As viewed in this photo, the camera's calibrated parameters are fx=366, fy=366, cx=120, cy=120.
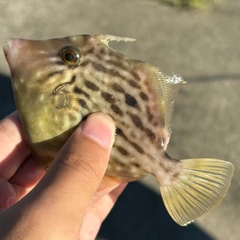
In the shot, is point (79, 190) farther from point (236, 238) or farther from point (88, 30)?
point (88, 30)

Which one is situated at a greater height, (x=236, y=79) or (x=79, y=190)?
(x=79, y=190)

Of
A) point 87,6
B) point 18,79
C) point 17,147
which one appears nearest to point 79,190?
point 18,79

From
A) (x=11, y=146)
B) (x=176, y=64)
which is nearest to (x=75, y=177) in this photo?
(x=11, y=146)

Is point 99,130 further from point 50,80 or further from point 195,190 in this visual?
point 195,190

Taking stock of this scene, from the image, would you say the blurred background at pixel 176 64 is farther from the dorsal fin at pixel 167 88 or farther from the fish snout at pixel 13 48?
the fish snout at pixel 13 48

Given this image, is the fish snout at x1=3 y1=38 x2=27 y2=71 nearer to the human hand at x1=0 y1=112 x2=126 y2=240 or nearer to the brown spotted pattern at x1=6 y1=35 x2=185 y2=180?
the brown spotted pattern at x1=6 y1=35 x2=185 y2=180

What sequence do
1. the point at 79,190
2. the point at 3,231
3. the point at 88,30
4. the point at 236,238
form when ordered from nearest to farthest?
Answer: the point at 3,231
the point at 79,190
the point at 236,238
the point at 88,30

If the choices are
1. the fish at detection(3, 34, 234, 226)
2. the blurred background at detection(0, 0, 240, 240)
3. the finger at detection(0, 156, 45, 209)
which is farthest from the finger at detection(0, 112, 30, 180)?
the blurred background at detection(0, 0, 240, 240)
